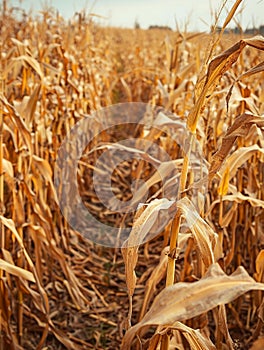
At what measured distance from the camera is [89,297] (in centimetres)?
216

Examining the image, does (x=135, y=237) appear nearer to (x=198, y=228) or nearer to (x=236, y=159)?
(x=198, y=228)

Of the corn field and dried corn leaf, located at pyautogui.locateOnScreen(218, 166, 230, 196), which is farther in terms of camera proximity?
dried corn leaf, located at pyautogui.locateOnScreen(218, 166, 230, 196)

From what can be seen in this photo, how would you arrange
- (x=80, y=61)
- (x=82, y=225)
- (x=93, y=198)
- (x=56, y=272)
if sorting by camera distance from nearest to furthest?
(x=56, y=272)
(x=82, y=225)
(x=93, y=198)
(x=80, y=61)

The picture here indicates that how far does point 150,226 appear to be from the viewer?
0.88m

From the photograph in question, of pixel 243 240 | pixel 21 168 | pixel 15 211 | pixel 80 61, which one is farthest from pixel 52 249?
pixel 80 61

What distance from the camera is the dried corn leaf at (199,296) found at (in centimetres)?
69

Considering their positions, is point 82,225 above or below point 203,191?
below

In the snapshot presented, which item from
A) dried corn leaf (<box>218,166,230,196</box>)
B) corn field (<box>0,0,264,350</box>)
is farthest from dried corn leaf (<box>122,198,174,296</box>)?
dried corn leaf (<box>218,166,230,196</box>)

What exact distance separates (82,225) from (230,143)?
206cm

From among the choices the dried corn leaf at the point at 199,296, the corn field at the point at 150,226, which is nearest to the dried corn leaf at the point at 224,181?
the corn field at the point at 150,226

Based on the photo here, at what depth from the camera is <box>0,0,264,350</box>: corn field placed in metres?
0.83

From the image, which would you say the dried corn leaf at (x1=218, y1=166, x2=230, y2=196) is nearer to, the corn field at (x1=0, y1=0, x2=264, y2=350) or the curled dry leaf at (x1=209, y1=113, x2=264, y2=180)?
the corn field at (x1=0, y1=0, x2=264, y2=350)

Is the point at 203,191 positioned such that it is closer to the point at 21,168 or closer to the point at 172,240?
the point at 172,240

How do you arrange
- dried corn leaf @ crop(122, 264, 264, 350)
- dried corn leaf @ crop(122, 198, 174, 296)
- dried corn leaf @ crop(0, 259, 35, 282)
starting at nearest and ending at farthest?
dried corn leaf @ crop(122, 264, 264, 350) < dried corn leaf @ crop(122, 198, 174, 296) < dried corn leaf @ crop(0, 259, 35, 282)
